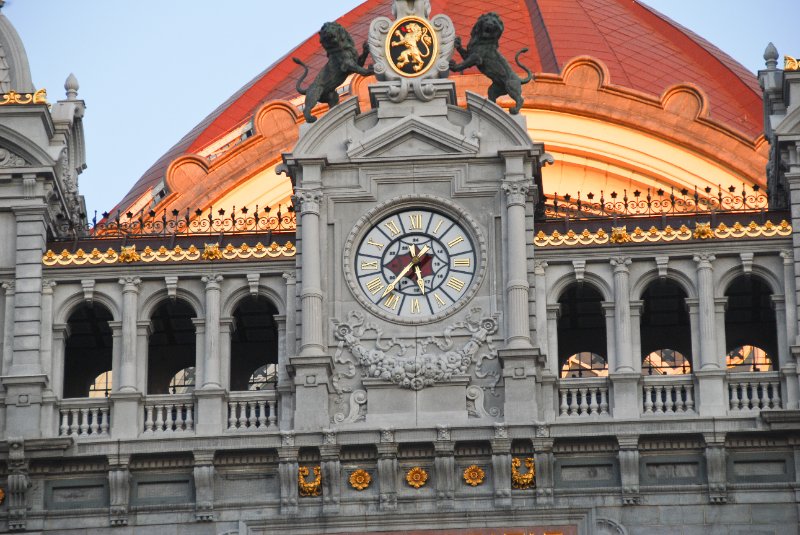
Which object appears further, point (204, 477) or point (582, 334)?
point (582, 334)

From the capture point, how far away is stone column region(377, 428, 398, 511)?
61375 millimetres

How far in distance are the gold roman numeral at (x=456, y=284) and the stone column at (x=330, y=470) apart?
4091mm

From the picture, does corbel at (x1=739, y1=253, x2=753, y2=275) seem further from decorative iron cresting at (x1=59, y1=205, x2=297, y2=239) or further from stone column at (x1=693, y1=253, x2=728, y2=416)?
decorative iron cresting at (x1=59, y1=205, x2=297, y2=239)

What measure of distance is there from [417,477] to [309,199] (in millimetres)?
6381

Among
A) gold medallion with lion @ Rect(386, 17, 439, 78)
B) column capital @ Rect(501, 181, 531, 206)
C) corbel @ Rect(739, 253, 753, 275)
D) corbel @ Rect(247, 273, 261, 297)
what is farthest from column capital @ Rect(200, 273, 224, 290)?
corbel @ Rect(739, 253, 753, 275)

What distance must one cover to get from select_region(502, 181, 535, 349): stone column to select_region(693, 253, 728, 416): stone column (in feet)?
11.5

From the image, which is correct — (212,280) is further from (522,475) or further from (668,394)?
(668,394)

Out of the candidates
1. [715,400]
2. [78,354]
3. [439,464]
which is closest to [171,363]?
[78,354]

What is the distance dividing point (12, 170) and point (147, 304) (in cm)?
401

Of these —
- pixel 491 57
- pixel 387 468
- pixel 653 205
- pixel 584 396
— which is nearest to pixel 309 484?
pixel 387 468

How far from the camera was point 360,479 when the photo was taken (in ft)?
202

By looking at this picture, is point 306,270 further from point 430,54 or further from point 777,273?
point 777,273

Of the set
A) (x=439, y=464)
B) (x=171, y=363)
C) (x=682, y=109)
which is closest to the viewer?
(x=439, y=464)

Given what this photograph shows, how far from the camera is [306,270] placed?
207 ft
